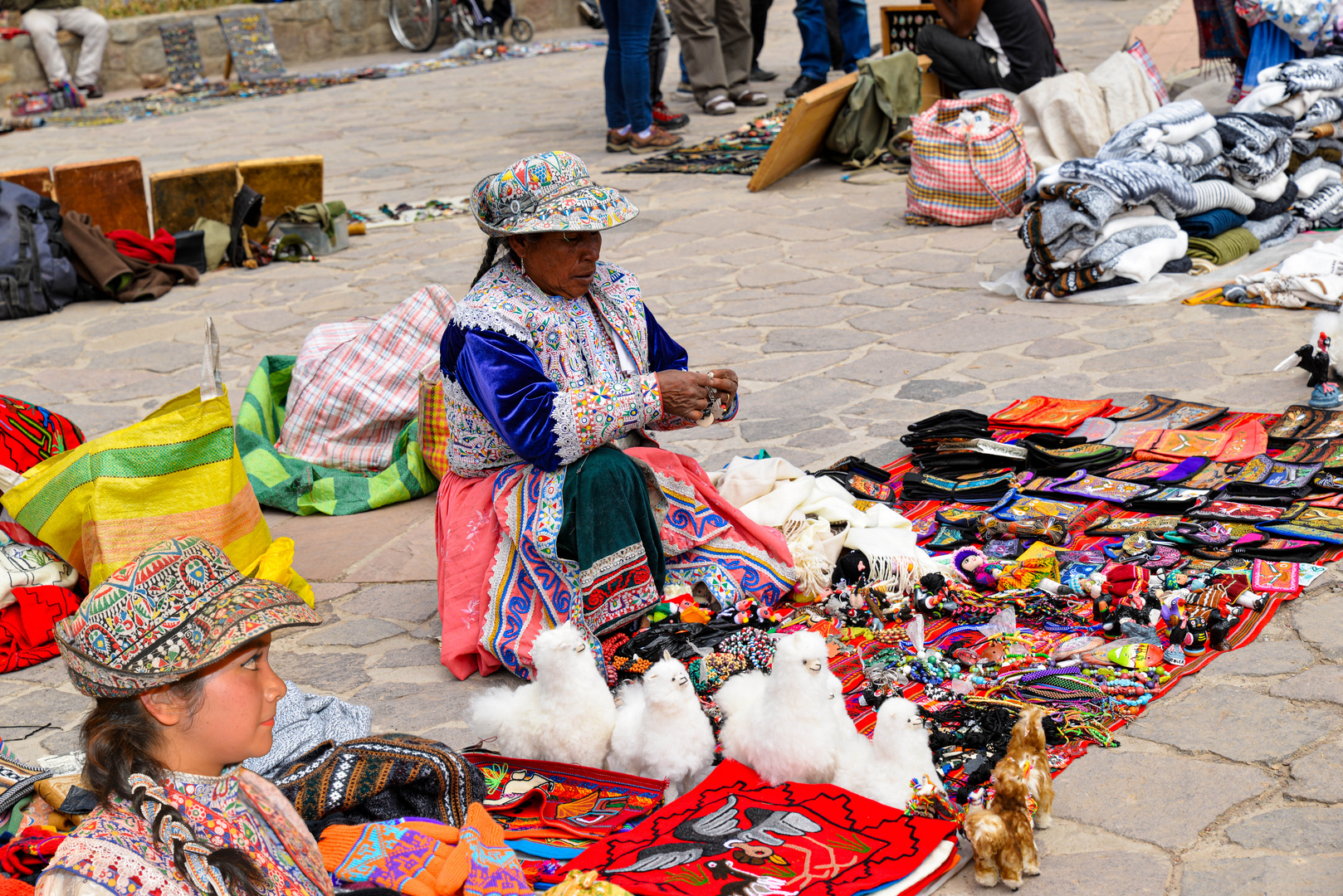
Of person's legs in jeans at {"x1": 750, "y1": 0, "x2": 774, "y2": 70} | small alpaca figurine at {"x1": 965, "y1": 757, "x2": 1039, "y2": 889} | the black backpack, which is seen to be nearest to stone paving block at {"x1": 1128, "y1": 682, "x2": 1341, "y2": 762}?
small alpaca figurine at {"x1": 965, "y1": 757, "x2": 1039, "y2": 889}

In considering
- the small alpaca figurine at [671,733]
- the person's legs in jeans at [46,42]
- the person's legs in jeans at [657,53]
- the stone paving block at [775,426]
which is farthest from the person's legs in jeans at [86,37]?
the small alpaca figurine at [671,733]

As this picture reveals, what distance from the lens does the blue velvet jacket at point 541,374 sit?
3.58 metres

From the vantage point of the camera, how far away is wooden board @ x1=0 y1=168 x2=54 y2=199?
849 centimetres

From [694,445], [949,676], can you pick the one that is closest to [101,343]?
[694,445]

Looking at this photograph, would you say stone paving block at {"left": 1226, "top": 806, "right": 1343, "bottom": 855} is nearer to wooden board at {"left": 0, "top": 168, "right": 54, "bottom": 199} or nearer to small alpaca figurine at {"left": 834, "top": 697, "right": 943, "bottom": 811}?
small alpaca figurine at {"left": 834, "top": 697, "right": 943, "bottom": 811}

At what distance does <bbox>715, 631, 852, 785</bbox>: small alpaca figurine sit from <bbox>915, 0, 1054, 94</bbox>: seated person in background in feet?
22.2

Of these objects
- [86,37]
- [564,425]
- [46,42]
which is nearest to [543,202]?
[564,425]

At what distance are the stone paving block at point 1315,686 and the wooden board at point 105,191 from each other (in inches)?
316

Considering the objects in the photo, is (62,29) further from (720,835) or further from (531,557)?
(720,835)

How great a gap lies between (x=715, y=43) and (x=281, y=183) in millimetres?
4297

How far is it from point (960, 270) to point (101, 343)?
494cm

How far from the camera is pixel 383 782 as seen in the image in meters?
2.79

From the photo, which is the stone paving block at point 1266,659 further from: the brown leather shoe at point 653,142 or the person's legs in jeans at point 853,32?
the person's legs in jeans at point 853,32

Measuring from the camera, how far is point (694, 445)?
5.27 meters
